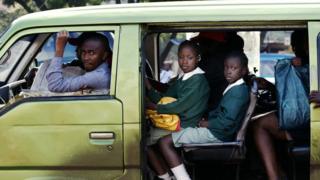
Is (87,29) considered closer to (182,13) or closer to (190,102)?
(182,13)

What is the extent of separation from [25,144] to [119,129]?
24.5 inches

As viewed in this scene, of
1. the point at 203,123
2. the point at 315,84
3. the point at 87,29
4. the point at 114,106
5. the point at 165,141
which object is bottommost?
the point at 165,141

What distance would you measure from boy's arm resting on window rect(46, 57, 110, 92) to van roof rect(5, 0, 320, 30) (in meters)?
0.31

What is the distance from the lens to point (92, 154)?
3.70 meters

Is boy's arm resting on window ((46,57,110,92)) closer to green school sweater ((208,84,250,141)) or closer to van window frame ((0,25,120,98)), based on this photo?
van window frame ((0,25,120,98))

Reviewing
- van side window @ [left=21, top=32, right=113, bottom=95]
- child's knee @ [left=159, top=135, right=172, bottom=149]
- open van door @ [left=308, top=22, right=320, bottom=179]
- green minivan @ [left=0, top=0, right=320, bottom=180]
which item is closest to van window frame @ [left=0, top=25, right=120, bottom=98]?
green minivan @ [left=0, top=0, right=320, bottom=180]

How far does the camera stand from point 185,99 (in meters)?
3.95

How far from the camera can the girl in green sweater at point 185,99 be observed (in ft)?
13.0

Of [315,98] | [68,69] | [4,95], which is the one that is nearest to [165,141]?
[68,69]

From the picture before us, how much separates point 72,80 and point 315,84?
1.61 m

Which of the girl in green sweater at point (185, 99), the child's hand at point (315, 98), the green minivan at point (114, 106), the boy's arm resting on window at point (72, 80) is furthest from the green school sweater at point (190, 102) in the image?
the child's hand at point (315, 98)

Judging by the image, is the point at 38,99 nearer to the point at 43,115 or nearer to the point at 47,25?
the point at 43,115

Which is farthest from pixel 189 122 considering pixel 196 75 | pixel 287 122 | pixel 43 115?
pixel 43 115

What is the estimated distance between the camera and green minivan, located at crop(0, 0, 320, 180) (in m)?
3.65
